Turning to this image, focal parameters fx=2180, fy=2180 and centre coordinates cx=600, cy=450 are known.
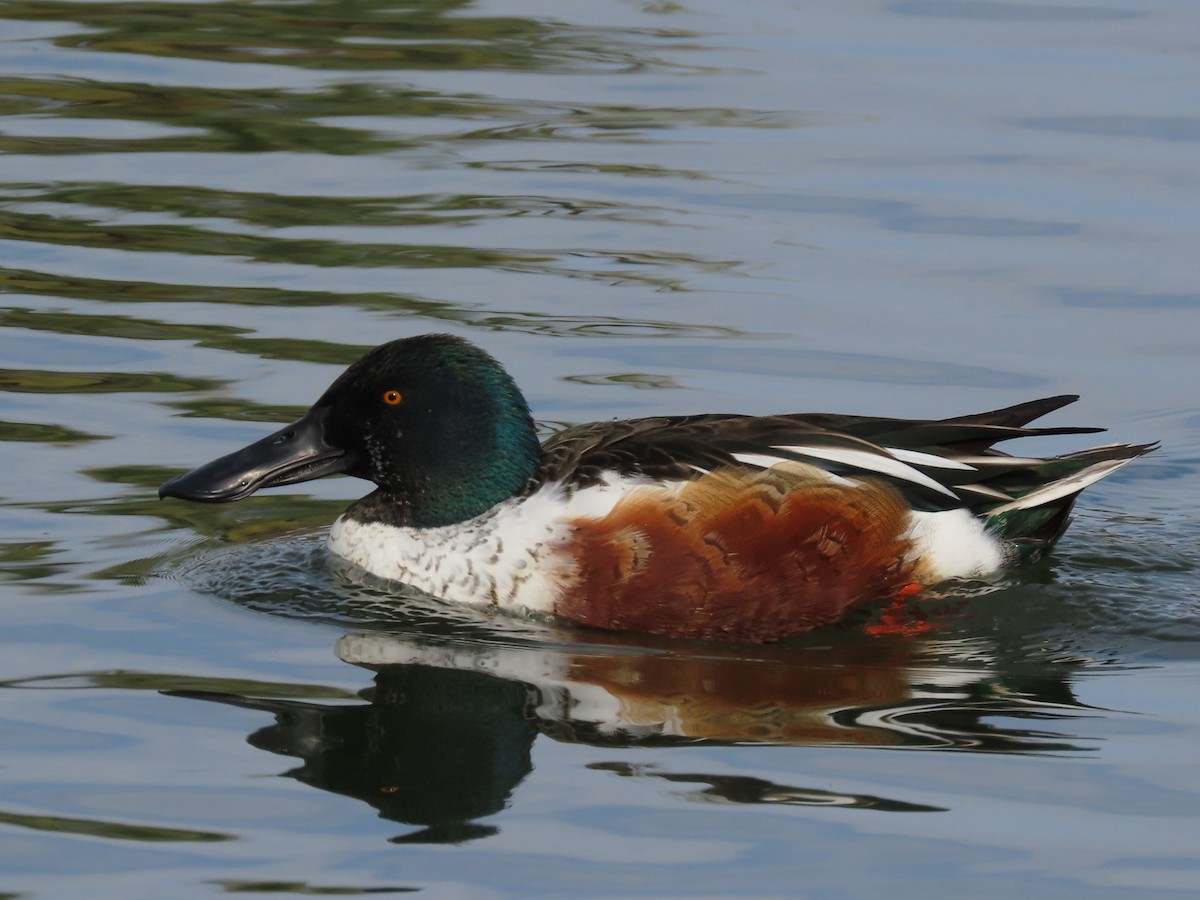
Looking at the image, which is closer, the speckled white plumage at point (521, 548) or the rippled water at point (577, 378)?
the rippled water at point (577, 378)

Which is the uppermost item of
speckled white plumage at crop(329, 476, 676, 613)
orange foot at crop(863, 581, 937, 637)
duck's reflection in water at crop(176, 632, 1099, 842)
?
speckled white plumage at crop(329, 476, 676, 613)

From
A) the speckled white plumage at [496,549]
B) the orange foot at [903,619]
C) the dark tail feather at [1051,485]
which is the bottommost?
the orange foot at [903,619]

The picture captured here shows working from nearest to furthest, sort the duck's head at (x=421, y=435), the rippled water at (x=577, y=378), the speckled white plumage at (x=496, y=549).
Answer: the rippled water at (x=577, y=378) < the speckled white plumage at (x=496, y=549) < the duck's head at (x=421, y=435)

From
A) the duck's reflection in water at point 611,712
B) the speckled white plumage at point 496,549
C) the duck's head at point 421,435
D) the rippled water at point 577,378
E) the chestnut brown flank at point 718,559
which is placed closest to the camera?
the rippled water at point 577,378

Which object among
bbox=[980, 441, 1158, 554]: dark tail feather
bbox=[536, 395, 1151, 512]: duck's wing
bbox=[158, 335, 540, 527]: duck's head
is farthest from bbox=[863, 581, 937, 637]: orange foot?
bbox=[158, 335, 540, 527]: duck's head

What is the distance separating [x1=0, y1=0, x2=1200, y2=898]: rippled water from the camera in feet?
16.4

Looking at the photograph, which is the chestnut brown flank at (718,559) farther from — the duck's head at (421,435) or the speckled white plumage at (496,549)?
the duck's head at (421,435)

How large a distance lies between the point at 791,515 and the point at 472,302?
340 centimetres

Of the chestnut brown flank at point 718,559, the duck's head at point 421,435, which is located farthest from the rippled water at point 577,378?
the duck's head at point 421,435

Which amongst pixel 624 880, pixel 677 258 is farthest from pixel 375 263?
pixel 624 880

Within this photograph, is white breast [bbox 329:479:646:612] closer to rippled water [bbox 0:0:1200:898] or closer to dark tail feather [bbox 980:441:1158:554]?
rippled water [bbox 0:0:1200:898]

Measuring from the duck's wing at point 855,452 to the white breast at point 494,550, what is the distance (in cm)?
9

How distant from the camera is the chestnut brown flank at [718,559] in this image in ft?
21.2

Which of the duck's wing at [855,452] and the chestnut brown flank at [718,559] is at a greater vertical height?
the duck's wing at [855,452]
